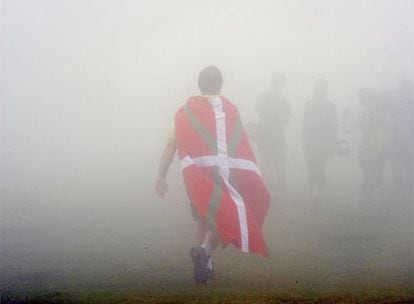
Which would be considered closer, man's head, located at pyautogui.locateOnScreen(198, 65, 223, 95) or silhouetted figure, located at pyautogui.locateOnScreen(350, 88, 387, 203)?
man's head, located at pyautogui.locateOnScreen(198, 65, 223, 95)

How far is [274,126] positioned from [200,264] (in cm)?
495

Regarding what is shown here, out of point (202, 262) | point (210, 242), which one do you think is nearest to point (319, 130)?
point (210, 242)

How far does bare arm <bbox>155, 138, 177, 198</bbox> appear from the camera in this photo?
5.32m

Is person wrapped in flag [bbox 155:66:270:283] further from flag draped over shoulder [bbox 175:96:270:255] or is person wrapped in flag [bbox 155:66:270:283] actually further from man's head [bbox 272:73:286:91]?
man's head [bbox 272:73:286:91]

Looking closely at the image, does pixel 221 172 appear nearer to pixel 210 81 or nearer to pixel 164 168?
pixel 164 168

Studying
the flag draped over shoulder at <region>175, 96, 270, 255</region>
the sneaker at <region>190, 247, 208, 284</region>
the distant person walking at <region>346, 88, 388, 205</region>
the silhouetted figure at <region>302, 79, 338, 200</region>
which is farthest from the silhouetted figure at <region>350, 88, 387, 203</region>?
the sneaker at <region>190, 247, 208, 284</region>

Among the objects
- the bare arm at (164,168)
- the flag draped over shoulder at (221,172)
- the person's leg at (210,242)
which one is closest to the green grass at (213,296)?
the person's leg at (210,242)

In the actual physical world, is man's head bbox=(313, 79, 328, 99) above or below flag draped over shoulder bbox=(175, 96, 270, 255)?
above

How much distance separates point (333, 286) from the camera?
4.86m

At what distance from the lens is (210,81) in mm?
5562

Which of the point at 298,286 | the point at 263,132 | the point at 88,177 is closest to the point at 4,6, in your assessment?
the point at 88,177

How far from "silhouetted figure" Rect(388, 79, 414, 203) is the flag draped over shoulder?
4.78 metres

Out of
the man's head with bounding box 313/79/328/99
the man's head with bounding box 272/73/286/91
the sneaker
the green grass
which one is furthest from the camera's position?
the man's head with bounding box 272/73/286/91

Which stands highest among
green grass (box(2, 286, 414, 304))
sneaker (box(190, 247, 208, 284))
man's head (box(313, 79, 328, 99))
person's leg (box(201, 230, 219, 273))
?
man's head (box(313, 79, 328, 99))
